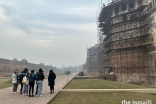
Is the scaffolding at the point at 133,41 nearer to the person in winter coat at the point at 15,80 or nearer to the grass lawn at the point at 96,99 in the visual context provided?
the grass lawn at the point at 96,99

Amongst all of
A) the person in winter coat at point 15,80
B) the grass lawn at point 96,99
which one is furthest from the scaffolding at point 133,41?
the person in winter coat at point 15,80

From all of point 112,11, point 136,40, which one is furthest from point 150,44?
point 112,11

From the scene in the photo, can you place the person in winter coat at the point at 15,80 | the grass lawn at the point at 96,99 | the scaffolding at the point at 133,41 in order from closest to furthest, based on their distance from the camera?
the grass lawn at the point at 96,99 → the person in winter coat at the point at 15,80 → the scaffolding at the point at 133,41

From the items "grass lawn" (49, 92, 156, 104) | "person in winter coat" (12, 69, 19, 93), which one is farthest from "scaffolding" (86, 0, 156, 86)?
"person in winter coat" (12, 69, 19, 93)

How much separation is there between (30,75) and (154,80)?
20.1m

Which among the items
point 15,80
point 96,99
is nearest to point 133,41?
point 96,99

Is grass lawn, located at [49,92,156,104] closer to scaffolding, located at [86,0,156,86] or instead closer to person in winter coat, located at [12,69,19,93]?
person in winter coat, located at [12,69,19,93]

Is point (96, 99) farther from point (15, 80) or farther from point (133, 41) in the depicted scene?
point (133, 41)

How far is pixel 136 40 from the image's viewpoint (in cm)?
2222

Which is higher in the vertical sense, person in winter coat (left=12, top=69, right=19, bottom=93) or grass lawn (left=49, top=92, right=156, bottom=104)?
person in winter coat (left=12, top=69, right=19, bottom=93)

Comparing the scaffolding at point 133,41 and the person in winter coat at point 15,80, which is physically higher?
the scaffolding at point 133,41

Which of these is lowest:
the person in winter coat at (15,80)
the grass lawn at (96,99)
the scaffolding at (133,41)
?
the grass lawn at (96,99)

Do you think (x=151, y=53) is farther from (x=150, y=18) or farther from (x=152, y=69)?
(x=150, y=18)

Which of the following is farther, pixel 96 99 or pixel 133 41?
pixel 133 41
